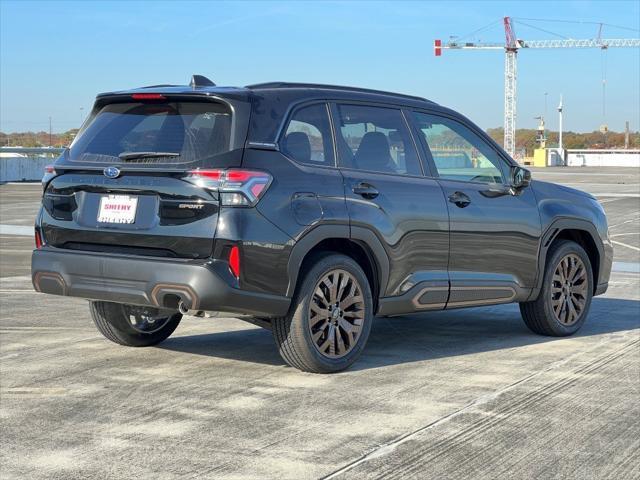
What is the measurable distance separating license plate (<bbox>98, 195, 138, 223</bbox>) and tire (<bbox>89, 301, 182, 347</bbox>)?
1041 millimetres

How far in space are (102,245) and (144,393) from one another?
974 mm

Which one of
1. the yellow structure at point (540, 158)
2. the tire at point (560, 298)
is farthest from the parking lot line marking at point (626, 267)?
the yellow structure at point (540, 158)

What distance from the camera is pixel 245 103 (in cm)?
634

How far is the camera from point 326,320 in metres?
6.65

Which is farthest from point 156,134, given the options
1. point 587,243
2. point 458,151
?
point 587,243

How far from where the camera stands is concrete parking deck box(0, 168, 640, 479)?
4.71 m

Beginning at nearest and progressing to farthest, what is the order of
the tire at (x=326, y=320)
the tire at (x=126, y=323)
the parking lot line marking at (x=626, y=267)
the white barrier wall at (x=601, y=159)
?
the tire at (x=326, y=320), the tire at (x=126, y=323), the parking lot line marking at (x=626, y=267), the white barrier wall at (x=601, y=159)

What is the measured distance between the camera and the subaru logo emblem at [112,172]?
6.30 meters

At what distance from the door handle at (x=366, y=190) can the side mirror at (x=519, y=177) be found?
1559mm

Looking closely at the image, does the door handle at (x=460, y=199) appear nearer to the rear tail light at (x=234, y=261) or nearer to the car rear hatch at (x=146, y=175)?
the car rear hatch at (x=146, y=175)

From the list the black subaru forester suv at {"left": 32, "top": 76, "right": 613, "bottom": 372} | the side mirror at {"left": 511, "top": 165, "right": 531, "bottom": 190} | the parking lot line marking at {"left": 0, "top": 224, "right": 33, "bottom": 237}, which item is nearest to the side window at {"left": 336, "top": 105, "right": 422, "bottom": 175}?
the black subaru forester suv at {"left": 32, "top": 76, "right": 613, "bottom": 372}

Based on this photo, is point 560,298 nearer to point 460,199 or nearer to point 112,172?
point 460,199

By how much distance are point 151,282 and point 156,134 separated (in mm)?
938

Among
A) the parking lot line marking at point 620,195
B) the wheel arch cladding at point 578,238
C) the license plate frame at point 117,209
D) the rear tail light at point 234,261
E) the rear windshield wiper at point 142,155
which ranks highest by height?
the rear windshield wiper at point 142,155
